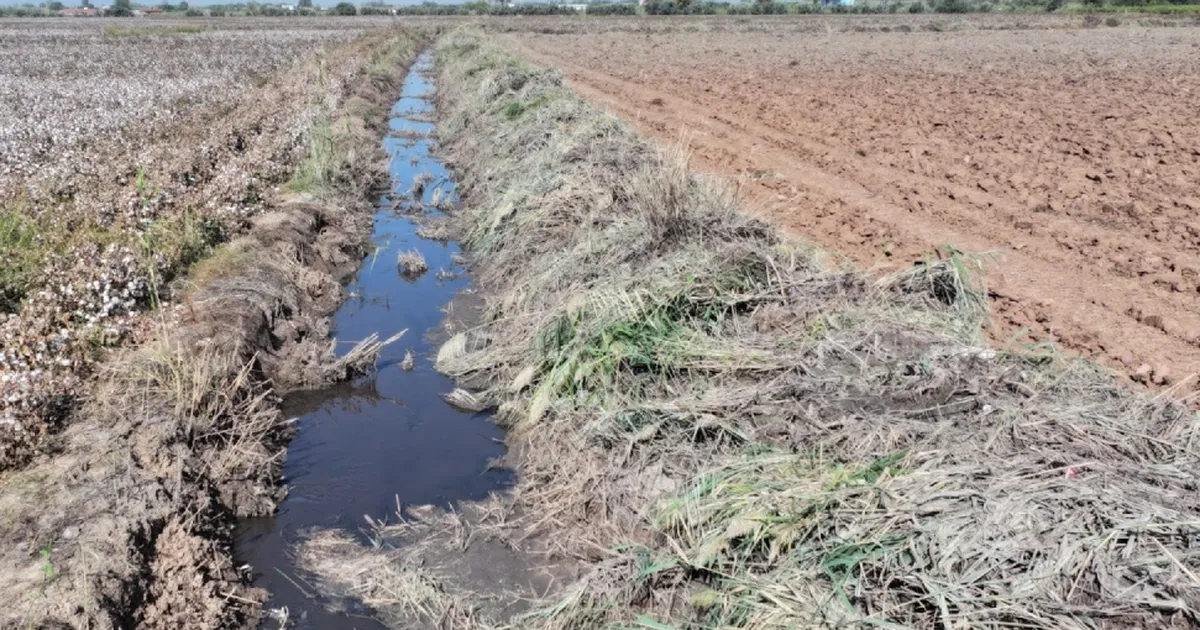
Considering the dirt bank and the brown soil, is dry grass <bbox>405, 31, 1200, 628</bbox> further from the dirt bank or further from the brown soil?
the dirt bank

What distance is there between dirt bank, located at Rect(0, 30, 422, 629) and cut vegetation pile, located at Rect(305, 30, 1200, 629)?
0.70 meters

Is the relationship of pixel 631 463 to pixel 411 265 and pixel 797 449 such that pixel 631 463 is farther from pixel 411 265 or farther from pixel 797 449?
pixel 411 265

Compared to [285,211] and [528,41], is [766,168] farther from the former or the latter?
[528,41]

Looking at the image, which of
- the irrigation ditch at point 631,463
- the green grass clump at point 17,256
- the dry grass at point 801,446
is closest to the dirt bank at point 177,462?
the irrigation ditch at point 631,463

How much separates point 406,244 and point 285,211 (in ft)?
4.94

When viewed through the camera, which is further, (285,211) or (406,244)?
(406,244)

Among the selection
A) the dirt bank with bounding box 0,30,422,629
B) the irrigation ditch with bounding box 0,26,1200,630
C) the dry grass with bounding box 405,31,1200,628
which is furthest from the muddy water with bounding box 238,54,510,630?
the dry grass with bounding box 405,31,1200,628

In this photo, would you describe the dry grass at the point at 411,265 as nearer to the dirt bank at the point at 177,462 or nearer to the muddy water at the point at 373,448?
the muddy water at the point at 373,448

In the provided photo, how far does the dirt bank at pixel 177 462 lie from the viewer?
3795 mm

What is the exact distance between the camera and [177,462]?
4.73 m

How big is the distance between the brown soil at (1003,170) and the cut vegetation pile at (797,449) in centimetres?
142

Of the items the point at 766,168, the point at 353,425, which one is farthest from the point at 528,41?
the point at 353,425

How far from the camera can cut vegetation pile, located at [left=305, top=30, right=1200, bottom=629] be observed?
3.09 m

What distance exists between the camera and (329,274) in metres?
9.01
